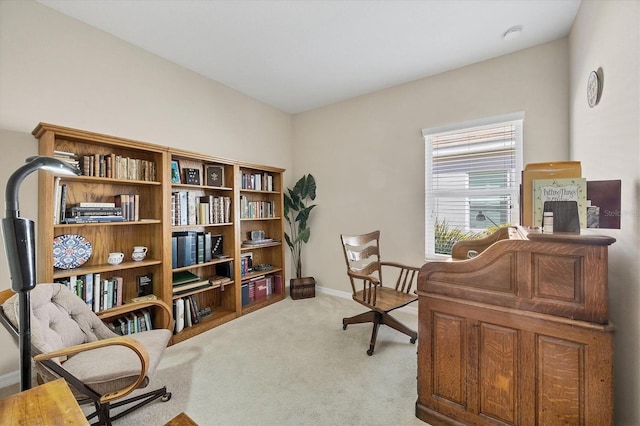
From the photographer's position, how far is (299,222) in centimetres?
415

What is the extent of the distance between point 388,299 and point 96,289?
2.47m

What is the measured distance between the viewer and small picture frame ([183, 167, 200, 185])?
2.79 m

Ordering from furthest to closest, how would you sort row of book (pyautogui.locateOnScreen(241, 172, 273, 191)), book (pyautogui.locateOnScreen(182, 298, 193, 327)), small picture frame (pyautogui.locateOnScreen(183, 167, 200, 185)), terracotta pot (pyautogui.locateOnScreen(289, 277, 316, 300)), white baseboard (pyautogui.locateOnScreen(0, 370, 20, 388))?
terracotta pot (pyautogui.locateOnScreen(289, 277, 316, 300))
row of book (pyautogui.locateOnScreen(241, 172, 273, 191))
small picture frame (pyautogui.locateOnScreen(183, 167, 200, 185))
book (pyautogui.locateOnScreen(182, 298, 193, 327))
white baseboard (pyautogui.locateOnScreen(0, 370, 20, 388))

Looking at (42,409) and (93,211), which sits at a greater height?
(93,211)

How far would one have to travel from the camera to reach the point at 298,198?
13.2 ft

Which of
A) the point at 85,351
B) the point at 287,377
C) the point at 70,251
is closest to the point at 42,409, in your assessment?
the point at 85,351

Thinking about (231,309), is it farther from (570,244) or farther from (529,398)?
(570,244)

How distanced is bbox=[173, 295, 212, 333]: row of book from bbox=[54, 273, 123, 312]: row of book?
0.49 meters

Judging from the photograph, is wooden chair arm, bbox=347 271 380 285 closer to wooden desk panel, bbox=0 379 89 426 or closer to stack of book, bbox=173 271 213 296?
stack of book, bbox=173 271 213 296

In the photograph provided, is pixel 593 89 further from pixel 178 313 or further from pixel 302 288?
pixel 178 313

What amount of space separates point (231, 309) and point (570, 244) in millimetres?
3057

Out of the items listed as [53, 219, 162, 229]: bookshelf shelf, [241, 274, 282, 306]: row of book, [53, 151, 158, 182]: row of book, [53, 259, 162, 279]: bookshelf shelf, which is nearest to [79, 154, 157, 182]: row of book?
[53, 151, 158, 182]: row of book

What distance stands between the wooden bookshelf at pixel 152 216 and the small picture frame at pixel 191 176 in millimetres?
11

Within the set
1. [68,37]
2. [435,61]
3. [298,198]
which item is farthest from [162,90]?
[435,61]
